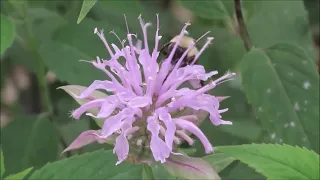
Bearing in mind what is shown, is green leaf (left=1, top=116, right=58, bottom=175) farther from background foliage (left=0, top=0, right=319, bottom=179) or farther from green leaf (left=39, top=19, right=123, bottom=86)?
green leaf (left=39, top=19, right=123, bottom=86)

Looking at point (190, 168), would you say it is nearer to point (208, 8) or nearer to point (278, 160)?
point (278, 160)

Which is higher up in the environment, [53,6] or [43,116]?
[53,6]

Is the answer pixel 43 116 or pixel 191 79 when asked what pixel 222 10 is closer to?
pixel 191 79

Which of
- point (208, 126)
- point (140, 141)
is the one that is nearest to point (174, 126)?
point (140, 141)

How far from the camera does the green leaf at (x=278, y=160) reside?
0.43 m

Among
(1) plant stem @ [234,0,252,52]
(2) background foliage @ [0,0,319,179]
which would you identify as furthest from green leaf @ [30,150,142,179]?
(1) plant stem @ [234,0,252,52]

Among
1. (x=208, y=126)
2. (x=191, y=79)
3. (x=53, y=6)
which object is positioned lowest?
(x=208, y=126)

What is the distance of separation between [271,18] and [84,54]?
293 millimetres

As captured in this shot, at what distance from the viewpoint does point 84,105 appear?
51cm

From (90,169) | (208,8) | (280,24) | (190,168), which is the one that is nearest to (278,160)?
(190,168)

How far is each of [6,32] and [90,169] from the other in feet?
0.74

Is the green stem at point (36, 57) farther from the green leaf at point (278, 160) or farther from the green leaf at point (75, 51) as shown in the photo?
the green leaf at point (278, 160)

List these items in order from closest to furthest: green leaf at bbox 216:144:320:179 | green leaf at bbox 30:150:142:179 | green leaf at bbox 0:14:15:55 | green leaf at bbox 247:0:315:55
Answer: green leaf at bbox 216:144:320:179 → green leaf at bbox 30:150:142:179 → green leaf at bbox 0:14:15:55 → green leaf at bbox 247:0:315:55

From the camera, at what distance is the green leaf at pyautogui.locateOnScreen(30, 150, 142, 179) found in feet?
1.81
